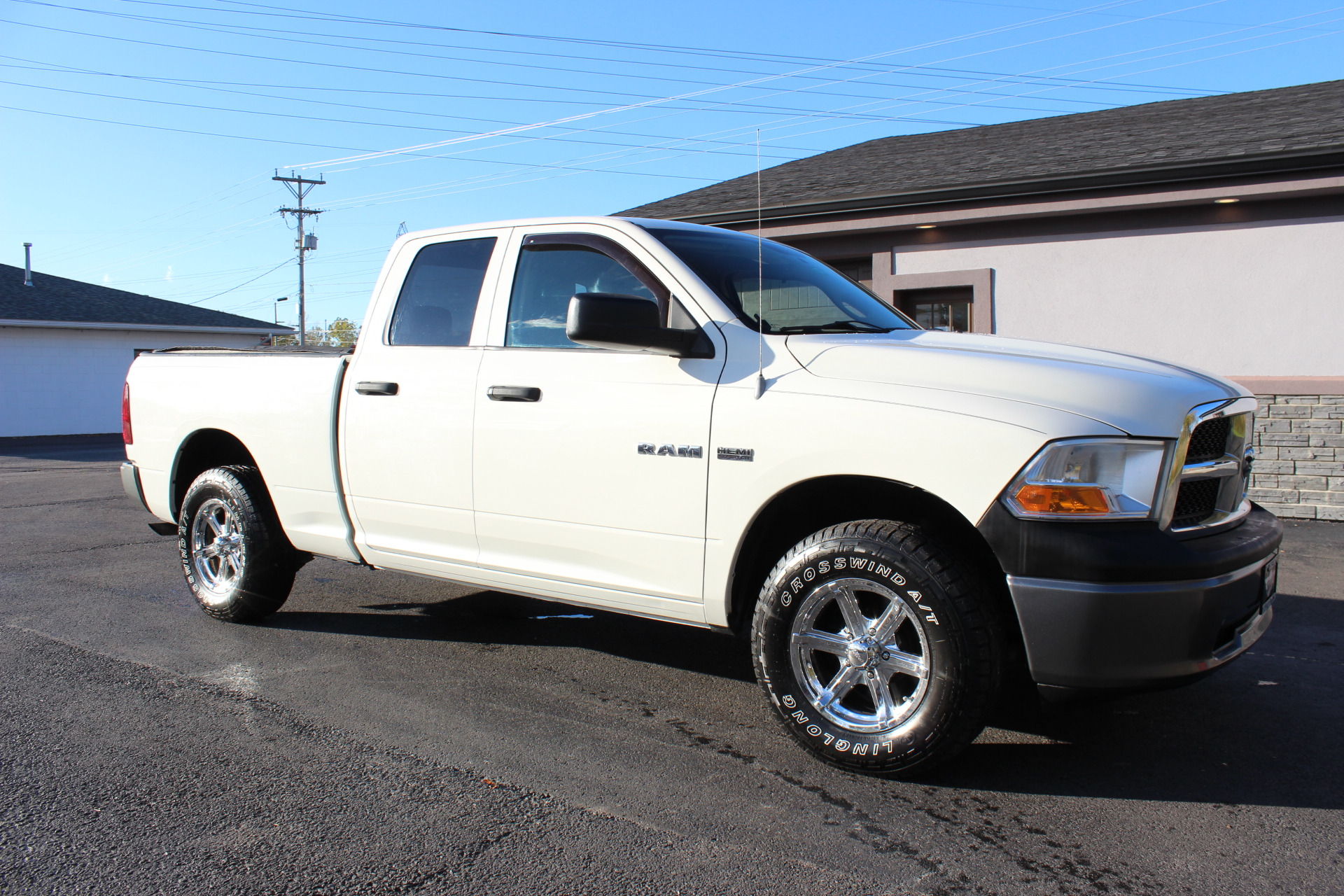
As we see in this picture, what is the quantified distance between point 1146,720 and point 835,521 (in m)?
1.51

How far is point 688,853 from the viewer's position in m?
2.86

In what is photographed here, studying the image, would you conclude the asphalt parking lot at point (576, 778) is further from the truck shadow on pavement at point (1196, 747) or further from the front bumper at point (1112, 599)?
the front bumper at point (1112, 599)

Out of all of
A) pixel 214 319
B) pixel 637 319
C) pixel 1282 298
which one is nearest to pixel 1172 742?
pixel 637 319

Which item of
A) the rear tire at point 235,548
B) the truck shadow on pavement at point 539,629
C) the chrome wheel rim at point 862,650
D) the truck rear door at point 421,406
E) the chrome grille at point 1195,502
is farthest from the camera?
the rear tire at point 235,548

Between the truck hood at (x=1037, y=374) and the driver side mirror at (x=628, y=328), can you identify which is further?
the driver side mirror at (x=628, y=328)

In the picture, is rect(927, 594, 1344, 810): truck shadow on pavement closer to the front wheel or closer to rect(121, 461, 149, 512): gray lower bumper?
the front wheel

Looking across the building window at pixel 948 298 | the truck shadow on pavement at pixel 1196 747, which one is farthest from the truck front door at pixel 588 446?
the building window at pixel 948 298

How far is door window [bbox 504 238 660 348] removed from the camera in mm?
4227

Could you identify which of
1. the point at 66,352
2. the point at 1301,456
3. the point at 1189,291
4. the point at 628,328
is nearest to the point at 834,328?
the point at 628,328

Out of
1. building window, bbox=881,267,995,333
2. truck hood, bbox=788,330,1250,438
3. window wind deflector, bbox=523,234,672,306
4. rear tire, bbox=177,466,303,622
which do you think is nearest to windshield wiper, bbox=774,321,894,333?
truck hood, bbox=788,330,1250,438

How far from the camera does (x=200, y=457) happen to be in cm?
592

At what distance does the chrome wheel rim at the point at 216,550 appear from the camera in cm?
545

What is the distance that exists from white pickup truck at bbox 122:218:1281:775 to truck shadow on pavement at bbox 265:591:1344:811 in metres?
0.37

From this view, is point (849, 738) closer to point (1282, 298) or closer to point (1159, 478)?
point (1159, 478)
